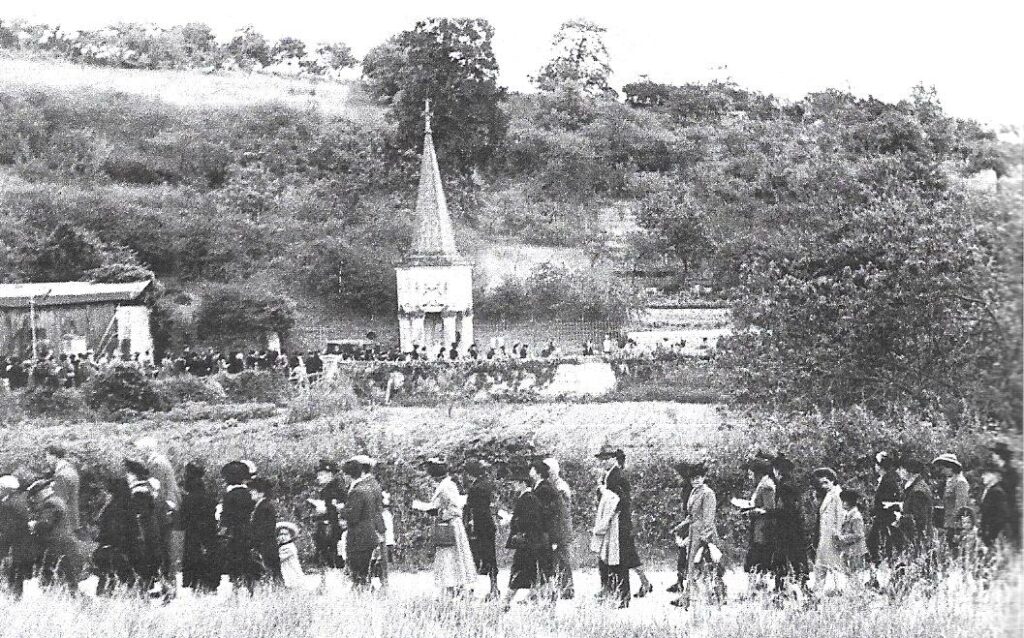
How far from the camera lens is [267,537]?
8742mm

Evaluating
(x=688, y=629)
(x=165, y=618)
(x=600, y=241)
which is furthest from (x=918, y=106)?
(x=165, y=618)

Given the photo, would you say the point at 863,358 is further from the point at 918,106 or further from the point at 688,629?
the point at 918,106

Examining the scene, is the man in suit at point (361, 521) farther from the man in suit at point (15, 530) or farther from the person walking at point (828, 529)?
the person walking at point (828, 529)

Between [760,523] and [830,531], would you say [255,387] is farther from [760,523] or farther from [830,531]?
[830,531]

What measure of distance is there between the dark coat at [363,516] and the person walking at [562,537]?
1474 millimetres

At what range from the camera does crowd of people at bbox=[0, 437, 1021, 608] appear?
858 cm

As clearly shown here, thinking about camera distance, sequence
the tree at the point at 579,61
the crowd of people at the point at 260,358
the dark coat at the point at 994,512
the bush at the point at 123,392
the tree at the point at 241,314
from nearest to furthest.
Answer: the dark coat at the point at 994,512
the crowd of people at the point at 260,358
the bush at the point at 123,392
the tree at the point at 241,314
the tree at the point at 579,61

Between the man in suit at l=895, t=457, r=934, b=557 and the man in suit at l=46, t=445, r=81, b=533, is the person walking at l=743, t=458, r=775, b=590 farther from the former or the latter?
the man in suit at l=46, t=445, r=81, b=533

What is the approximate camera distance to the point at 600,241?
15.3 metres

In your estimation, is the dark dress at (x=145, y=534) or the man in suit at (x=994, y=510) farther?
the dark dress at (x=145, y=534)

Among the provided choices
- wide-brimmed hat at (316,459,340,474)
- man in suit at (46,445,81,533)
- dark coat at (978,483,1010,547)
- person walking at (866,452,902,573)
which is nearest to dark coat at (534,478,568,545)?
wide-brimmed hat at (316,459,340,474)

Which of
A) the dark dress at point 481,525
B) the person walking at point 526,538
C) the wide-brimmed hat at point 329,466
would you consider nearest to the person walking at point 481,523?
the dark dress at point 481,525

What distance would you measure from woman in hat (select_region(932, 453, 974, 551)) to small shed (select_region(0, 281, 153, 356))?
9.22 m

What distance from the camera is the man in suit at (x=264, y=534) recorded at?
8.66 meters
